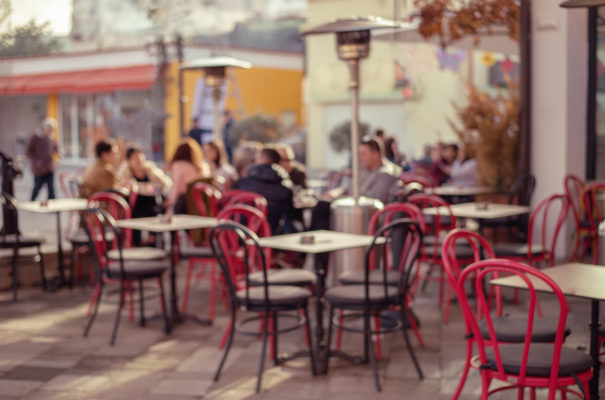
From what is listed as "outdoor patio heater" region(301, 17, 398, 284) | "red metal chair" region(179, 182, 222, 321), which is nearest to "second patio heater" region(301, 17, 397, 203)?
"outdoor patio heater" region(301, 17, 398, 284)

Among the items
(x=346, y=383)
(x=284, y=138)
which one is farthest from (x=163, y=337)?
(x=284, y=138)

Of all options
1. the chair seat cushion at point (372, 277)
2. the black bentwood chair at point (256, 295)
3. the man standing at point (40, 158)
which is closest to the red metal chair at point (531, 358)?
the black bentwood chair at point (256, 295)

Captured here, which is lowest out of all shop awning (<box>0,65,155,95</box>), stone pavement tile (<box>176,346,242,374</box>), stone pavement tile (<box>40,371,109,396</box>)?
stone pavement tile (<box>40,371,109,396</box>)

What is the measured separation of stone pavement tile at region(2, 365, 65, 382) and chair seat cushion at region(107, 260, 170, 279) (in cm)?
92

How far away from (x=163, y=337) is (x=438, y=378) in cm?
202

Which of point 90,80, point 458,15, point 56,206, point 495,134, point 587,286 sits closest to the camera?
point 587,286

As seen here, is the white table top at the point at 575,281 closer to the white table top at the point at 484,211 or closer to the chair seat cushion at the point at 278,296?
the chair seat cushion at the point at 278,296

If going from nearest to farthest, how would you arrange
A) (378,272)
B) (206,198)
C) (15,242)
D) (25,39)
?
(378,272) → (15,242) → (206,198) → (25,39)

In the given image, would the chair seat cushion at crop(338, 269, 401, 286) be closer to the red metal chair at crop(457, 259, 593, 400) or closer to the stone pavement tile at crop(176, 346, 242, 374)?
the stone pavement tile at crop(176, 346, 242, 374)

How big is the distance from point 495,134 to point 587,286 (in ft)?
20.2

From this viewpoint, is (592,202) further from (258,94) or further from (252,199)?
(258,94)

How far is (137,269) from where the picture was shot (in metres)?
6.05

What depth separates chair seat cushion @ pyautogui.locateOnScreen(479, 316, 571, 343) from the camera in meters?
3.79

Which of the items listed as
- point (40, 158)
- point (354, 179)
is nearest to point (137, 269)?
point (354, 179)
